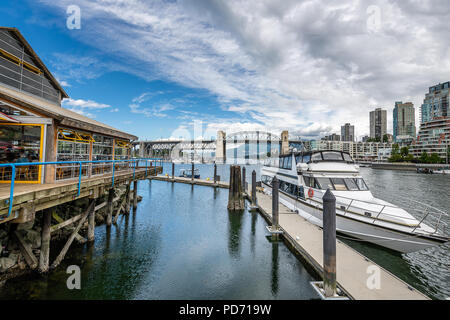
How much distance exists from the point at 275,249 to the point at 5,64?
2337 cm

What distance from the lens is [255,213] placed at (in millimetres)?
18672

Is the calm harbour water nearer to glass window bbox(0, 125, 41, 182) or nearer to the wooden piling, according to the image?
glass window bbox(0, 125, 41, 182)

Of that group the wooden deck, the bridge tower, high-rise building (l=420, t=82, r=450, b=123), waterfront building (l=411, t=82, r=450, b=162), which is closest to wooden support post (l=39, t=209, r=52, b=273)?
the wooden deck

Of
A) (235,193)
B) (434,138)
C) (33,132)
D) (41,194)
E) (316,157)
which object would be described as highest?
(434,138)

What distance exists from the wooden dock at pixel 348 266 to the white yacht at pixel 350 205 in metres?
1.55

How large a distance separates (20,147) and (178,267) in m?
9.61

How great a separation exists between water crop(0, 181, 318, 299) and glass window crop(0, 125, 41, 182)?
13.3 feet

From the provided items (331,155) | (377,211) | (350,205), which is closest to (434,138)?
(331,155)

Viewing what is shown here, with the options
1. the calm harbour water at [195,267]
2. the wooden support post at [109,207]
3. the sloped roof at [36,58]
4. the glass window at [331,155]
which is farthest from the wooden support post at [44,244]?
the sloped roof at [36,58]

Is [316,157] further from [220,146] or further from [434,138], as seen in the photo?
[434,138]

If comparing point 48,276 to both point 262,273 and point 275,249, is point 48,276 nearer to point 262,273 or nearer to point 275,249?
point 262,273

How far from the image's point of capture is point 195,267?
952 centimetres

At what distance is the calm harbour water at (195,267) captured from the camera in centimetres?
759

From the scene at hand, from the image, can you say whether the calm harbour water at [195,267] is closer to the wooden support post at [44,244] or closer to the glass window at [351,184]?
the wooden support post at [44,244]
